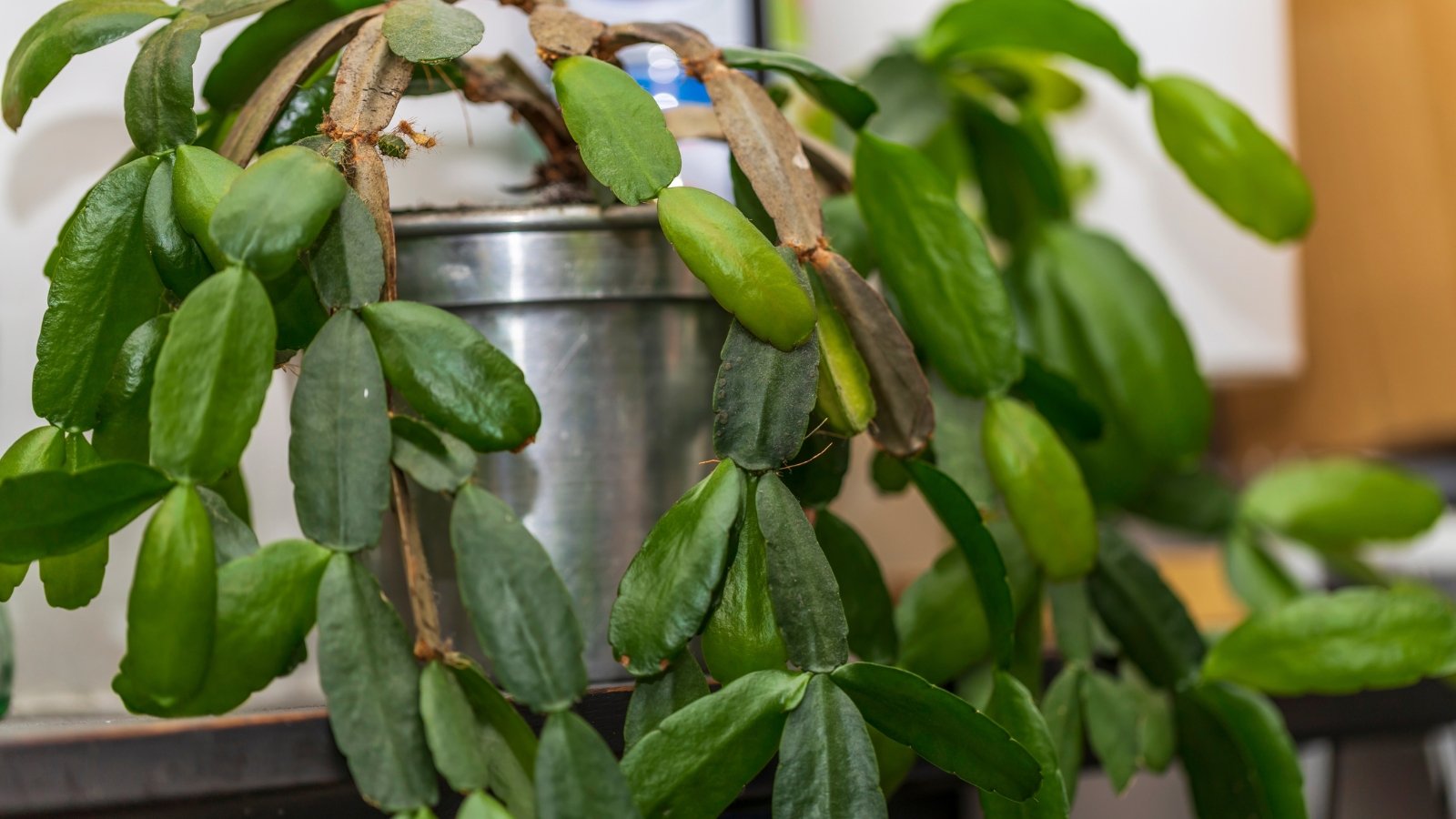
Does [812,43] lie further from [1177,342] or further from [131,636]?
[131,636]

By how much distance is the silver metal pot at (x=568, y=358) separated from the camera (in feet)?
1.59

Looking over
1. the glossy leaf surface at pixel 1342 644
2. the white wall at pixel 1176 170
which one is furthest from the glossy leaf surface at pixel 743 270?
the white wall at pixel 1176 170

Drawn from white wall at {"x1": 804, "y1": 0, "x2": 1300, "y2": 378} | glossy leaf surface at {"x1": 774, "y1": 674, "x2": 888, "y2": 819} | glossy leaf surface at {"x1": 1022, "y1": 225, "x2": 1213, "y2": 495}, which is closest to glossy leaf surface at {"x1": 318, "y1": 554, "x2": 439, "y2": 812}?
Result: glossy leaf surface at {"x1": 774, "y1": 674, "x2": 888, "y2": 819}

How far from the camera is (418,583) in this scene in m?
0.36

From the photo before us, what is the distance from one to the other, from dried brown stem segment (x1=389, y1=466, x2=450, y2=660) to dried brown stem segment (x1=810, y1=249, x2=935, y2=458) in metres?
0.17

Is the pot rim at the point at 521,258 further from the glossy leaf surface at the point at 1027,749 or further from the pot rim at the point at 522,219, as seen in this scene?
the glossy leaf surface at the point at 1027,749

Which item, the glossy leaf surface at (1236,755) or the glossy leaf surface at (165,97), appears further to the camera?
the glossy leaf surface at (1236,755)

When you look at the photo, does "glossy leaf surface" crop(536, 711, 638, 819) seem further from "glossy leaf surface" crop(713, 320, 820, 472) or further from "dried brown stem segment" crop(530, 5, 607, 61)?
"dried brown stem segment" crop(530, 5, 607, 61)

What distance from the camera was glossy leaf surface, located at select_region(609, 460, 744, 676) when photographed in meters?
0.36

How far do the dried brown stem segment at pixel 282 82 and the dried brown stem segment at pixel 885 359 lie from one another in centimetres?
21

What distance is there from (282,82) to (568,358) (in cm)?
15

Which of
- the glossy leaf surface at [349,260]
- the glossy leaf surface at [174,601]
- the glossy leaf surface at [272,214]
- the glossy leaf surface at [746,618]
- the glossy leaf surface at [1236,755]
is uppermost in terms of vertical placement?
the glossy leaf surface at [272,214]

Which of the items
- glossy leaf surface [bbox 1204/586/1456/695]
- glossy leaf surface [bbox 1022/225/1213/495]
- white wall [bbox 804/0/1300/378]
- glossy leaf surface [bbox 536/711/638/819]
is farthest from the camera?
white wall [bbox 804/0/1300/378]

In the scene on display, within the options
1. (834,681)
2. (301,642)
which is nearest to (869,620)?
(834,681)
